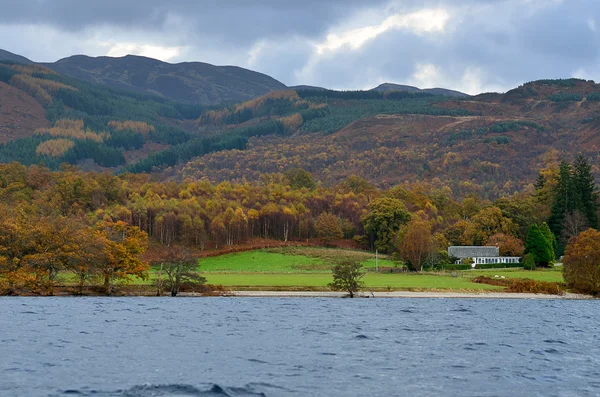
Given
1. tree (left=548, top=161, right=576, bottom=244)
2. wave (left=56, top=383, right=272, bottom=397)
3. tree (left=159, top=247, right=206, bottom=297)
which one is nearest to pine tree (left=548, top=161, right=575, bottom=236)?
tree (left=548, top=161, right=576, bottom=244)

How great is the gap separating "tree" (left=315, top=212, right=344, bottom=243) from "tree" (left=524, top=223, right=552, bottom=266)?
4950cm

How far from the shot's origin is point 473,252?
140000 millimetres

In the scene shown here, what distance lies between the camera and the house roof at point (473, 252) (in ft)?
456

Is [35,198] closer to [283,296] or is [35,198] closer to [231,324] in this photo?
[283,296]

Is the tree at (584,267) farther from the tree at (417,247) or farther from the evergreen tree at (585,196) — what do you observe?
the evergreen tree at (585,196)

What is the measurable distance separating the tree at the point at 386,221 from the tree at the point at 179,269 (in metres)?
71.5

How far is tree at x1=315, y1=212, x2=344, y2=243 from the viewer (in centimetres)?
16688

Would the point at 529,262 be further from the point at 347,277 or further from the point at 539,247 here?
the point at 347,277

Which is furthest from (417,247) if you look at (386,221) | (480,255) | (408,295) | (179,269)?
(179,269)

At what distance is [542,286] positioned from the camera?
9306 cm

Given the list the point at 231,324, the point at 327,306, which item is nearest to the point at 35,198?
the point at 327,306

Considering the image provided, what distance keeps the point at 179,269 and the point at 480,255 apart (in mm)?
71791

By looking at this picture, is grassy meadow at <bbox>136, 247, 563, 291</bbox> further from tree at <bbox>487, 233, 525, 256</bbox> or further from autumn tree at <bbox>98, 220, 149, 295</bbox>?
tree at <bbox>487, 233, 525, 256</bbox>

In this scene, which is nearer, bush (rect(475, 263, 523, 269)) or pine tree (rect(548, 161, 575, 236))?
bush (rect(475, 263, 523, 269))
